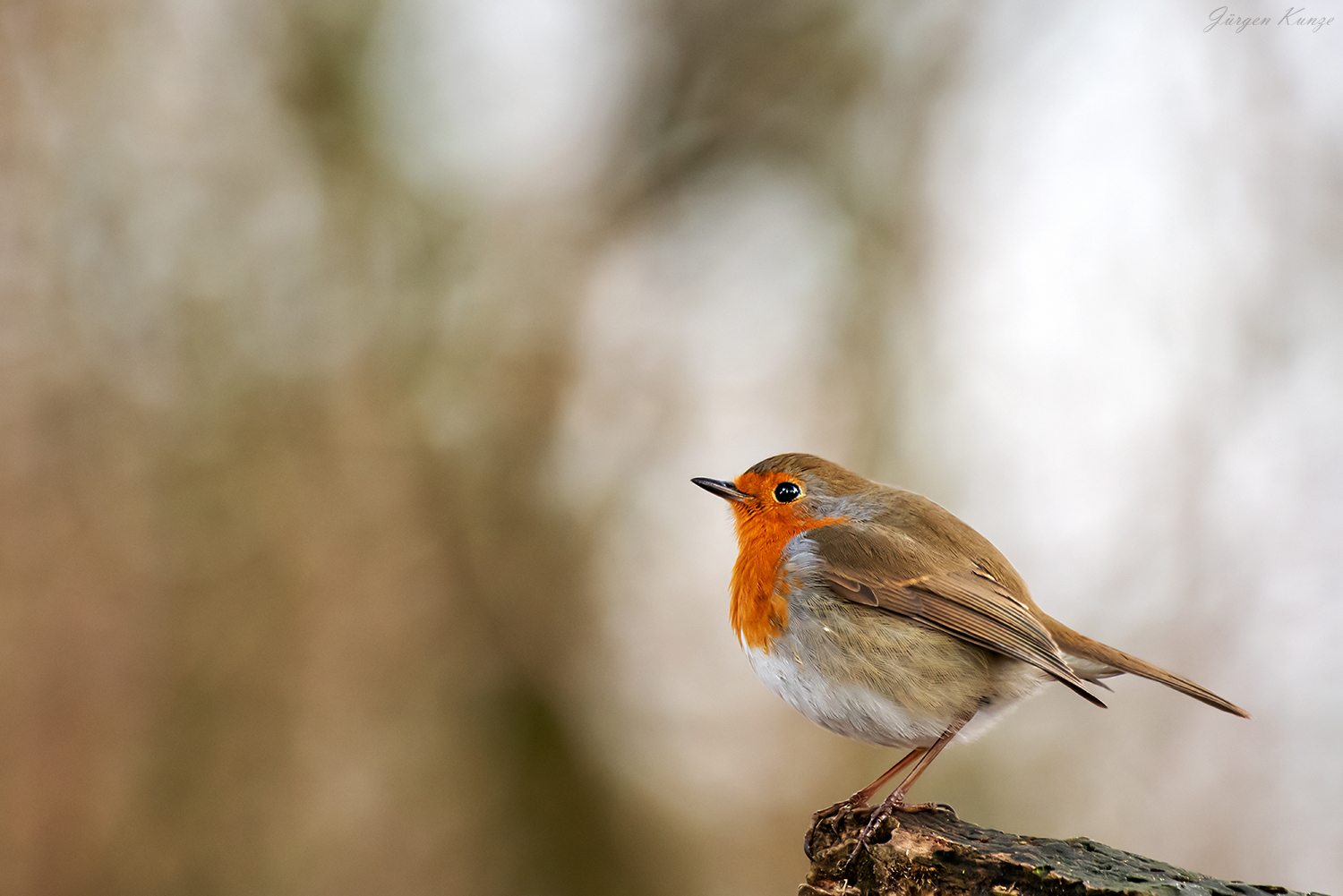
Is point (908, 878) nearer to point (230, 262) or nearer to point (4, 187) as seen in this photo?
point (230, 262)

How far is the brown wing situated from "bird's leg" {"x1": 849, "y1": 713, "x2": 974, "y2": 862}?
24 centimetres

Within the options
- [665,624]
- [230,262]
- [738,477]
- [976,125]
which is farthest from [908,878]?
[230,262]

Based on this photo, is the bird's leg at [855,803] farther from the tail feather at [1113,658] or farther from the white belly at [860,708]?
the tail feather at [1113,658]

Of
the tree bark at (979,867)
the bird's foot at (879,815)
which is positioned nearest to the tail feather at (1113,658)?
the tree bark at (979,867)

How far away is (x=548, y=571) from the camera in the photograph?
17.3ft

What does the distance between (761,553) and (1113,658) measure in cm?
96

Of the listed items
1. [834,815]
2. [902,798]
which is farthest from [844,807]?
[902,798]

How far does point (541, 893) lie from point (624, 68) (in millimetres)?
4609

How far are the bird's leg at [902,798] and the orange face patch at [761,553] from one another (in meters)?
0.47

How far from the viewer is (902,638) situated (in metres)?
2.39

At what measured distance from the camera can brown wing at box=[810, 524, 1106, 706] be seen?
2303mm

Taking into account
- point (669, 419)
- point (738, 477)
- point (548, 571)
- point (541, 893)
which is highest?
point (669, 419)

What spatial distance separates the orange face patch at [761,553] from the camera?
2.51m

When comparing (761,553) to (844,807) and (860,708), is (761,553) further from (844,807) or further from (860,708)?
(844,807)
